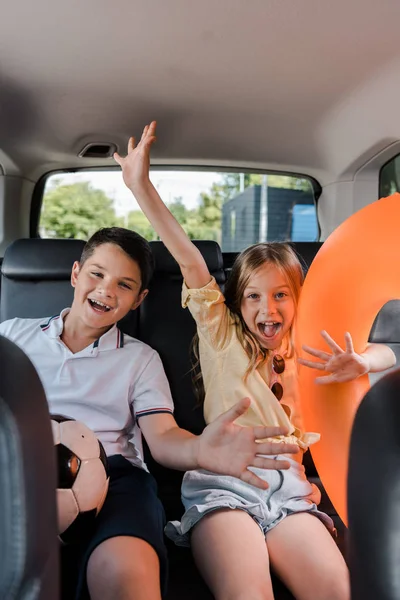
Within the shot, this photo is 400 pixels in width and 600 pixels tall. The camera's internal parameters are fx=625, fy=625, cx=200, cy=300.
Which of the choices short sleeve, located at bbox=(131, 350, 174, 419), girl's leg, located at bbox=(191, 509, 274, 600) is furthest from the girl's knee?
short sleeve, located at bbox=(131, 350, 174, 419)

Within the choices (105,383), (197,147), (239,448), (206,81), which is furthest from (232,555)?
(197,147)

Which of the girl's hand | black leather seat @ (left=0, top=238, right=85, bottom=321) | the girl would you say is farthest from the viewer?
black leather seat @ (left=0, top=238, right=85, bottom=321)

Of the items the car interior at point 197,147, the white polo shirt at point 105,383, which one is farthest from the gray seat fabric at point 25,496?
the white polo shirt at point 105,383

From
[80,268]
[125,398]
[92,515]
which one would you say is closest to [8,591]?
[92,515]

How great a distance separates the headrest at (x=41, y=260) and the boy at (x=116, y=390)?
0.16 m

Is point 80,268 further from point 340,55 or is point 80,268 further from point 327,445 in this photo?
point 340,55

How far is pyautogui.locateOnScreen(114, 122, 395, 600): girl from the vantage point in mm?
1233

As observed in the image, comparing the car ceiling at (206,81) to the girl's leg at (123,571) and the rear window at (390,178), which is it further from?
the girl's leg at (123,571)

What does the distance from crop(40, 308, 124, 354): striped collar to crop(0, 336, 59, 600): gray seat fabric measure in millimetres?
874

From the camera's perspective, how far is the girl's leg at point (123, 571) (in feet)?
3.48

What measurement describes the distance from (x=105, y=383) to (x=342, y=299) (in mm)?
629

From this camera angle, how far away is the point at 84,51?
1.80 meters

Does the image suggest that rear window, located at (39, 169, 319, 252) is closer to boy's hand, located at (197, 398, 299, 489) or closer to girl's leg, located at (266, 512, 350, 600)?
girl's leg, located at (266, 512, 350, 600)

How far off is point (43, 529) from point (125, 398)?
0.86 meters
